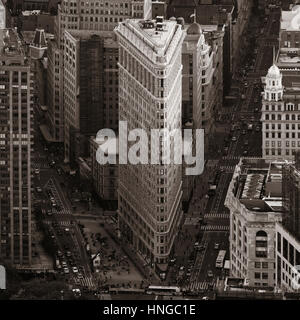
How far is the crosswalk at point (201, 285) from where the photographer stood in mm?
130375

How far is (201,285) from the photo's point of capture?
5202 inches

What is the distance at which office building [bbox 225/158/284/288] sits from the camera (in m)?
126

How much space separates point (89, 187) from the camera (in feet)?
527

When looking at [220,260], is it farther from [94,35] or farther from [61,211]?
[94,35]

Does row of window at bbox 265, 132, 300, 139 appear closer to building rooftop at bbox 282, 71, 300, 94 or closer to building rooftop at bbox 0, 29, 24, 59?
building rooftop at bbox 282, 71, 300, 94

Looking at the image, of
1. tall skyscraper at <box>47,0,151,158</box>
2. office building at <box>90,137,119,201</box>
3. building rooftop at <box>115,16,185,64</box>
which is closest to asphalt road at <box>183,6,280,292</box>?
office building at <box>90,137,119,201</box>

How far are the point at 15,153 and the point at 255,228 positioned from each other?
25.8m

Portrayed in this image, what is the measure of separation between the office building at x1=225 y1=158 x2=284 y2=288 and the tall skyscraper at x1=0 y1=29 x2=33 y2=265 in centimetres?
2071

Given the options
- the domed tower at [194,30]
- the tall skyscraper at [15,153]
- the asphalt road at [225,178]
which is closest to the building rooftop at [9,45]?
the tall skyscraper at [15,153]

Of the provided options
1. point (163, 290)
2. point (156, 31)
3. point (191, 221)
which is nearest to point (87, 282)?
point (163, 290)

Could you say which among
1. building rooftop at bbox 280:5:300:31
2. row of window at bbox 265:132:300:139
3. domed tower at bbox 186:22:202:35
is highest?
domed tower at bbox 186:22:202:35

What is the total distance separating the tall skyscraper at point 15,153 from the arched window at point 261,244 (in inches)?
979
